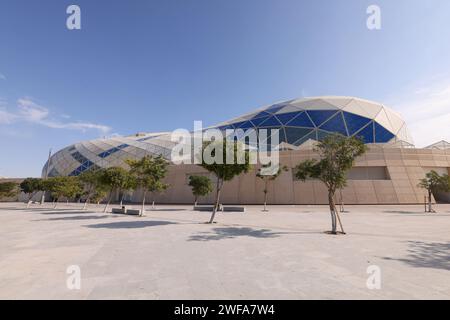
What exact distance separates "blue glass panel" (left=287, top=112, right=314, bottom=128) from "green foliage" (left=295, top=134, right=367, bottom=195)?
40.5 meters

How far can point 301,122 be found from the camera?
177 feet

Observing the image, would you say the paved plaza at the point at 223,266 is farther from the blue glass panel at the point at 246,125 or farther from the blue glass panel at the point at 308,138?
the blue glass panel at the point at 246,125

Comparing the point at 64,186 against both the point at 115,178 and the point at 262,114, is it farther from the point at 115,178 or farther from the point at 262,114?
the point at 262,114

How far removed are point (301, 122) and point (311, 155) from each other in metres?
16.3

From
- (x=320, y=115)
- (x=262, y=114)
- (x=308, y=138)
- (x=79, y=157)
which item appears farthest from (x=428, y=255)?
(x=79, y=157)

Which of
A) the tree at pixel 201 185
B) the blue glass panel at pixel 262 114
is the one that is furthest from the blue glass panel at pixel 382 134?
the tree at pixel 201 185

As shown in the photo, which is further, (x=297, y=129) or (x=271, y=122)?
(x=271, y=122)

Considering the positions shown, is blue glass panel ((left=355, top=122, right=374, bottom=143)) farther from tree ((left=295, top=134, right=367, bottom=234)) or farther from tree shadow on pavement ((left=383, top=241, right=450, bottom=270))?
tree shadow on pavement ((left=383, top=241, right=450, bottom=270))

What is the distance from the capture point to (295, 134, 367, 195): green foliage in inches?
555

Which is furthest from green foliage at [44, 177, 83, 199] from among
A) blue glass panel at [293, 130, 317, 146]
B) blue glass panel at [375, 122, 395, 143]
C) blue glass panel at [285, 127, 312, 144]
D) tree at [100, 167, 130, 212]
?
blue glass panel at [375, 122, 395, 143]

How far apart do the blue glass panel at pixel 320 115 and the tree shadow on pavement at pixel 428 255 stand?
4562 centimetres
